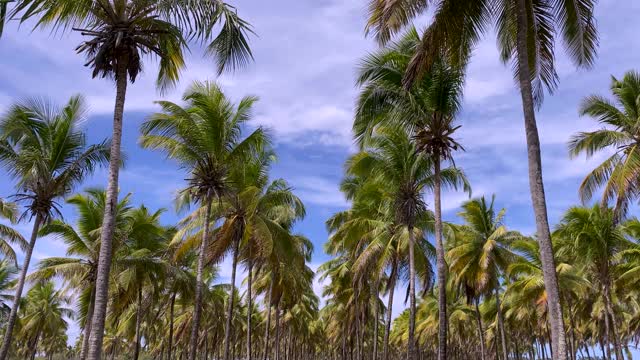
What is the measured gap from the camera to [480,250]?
31250mm

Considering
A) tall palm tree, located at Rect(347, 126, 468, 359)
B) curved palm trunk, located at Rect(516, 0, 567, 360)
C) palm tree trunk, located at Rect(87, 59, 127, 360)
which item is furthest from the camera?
tall palm tree, located at Rect(347, 126, 468, 359)

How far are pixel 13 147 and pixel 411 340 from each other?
1634 cm

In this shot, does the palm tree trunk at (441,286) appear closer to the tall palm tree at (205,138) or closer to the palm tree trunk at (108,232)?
the tall palm tree at (205,138)

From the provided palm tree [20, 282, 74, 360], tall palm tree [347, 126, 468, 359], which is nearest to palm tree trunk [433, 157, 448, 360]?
tall palm tree [347, 126, 468, 359]

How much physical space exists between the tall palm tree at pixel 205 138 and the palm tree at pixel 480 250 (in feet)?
53.4

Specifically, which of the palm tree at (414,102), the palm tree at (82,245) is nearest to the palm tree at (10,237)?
the palm tree at (82,245)

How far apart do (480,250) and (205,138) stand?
1896cm

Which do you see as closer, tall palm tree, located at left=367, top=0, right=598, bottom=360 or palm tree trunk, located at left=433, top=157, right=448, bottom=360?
tall palm tree, located at left=367, top=0, right=598, bottom=360

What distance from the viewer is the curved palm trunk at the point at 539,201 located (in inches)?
345

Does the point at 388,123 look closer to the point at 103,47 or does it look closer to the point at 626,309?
the point at 103,47

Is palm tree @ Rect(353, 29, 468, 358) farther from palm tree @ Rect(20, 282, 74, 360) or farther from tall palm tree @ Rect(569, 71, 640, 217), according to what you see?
palm tree @ Rect(20, 282, 74, 360)

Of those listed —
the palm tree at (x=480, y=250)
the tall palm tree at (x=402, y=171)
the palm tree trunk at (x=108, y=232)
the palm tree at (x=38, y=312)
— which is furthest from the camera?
the palm tree at (x=38, y=312)

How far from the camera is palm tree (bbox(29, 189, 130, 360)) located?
75.1 ft

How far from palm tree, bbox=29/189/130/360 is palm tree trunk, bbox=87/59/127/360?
495 inches
